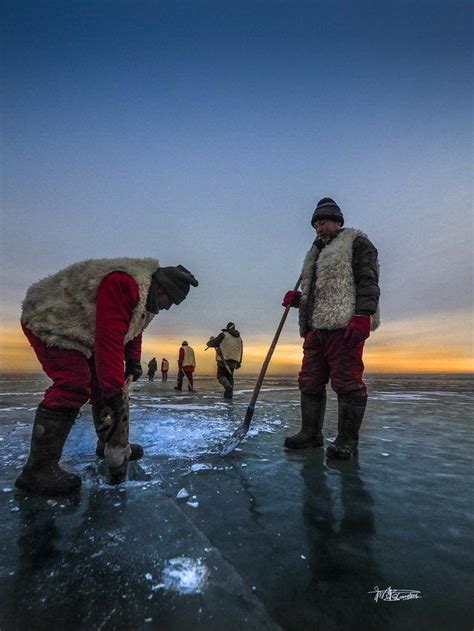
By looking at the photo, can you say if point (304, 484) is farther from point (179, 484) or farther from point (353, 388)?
point (353, 388)

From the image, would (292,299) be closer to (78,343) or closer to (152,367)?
(78,343)

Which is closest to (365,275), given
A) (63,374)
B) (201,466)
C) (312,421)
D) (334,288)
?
(334,288)

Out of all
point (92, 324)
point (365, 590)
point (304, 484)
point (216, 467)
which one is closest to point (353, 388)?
point (304, 484)

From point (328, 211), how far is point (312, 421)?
7.57 feet

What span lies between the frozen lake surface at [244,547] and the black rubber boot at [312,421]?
1.74 ft

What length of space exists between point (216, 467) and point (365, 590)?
5.14 feet

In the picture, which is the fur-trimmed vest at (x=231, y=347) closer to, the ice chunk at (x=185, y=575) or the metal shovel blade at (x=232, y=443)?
the metal shovel blade at (x=232, y=443)

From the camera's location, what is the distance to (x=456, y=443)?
3475 mm

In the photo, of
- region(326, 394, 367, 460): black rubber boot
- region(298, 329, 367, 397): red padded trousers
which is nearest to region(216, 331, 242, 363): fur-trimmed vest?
region(298, 329, 367, 397): red padded trousers

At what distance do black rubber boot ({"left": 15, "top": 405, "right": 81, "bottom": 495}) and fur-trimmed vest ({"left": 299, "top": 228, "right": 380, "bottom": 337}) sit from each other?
2.41 metres

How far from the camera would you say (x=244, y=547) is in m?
1.42

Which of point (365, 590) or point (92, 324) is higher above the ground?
point (92, 324)

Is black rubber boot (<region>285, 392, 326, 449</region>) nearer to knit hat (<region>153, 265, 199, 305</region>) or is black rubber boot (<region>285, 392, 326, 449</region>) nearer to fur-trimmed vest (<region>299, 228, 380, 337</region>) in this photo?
fur-trimmed vest (<region>299, 228, 380, 337</region>)

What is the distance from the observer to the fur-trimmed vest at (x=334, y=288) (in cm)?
320
